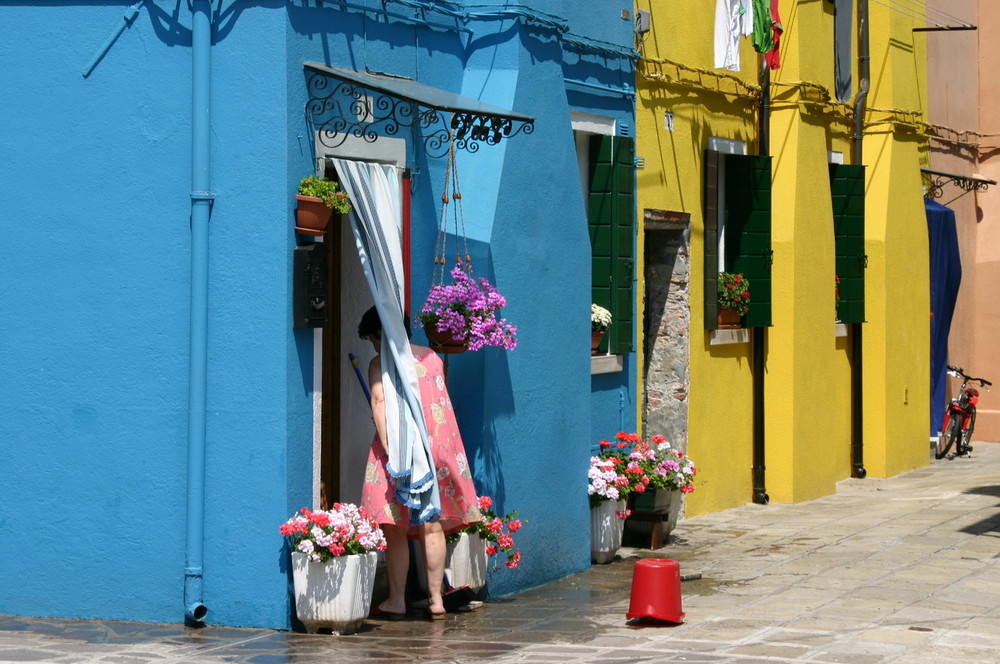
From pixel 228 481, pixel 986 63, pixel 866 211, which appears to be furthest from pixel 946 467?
pixel 228 481

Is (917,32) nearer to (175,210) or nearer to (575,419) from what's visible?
(575,419)

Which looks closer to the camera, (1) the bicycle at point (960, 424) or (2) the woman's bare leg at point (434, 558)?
(2) the woman's bare leg at point (434, 558)

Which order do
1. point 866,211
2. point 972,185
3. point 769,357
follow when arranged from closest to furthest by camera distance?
1. point 769,357
2. point 866,211
3. point 972,185

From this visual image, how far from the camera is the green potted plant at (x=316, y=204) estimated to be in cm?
868

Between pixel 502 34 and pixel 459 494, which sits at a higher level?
pixel 502 34

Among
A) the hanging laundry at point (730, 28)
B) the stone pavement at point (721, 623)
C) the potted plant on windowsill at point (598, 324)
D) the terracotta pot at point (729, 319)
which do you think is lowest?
the stone pavement at point (721, 623)

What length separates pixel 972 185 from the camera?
2028 cm

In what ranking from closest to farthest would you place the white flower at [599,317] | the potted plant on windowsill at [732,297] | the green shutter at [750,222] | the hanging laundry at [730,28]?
the white flower at [599,317] < the hanging laundry at [730,28] < the potted plant on windowsill at [732,297] < the green shutter at [750,222]

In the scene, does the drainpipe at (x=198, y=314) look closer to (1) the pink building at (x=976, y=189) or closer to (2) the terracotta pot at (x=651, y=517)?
(2) the terracotta pot at (x=651, y=517)

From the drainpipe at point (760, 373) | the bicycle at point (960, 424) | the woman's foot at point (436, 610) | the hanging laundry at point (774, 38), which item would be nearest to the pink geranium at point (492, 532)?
the woman's foot at point (436, 610)

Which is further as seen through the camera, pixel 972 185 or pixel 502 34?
pixel 972 185

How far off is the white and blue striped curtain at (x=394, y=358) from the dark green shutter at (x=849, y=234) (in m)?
8.29

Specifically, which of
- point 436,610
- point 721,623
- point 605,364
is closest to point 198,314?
point 436,610

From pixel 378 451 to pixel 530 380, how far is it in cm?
164
